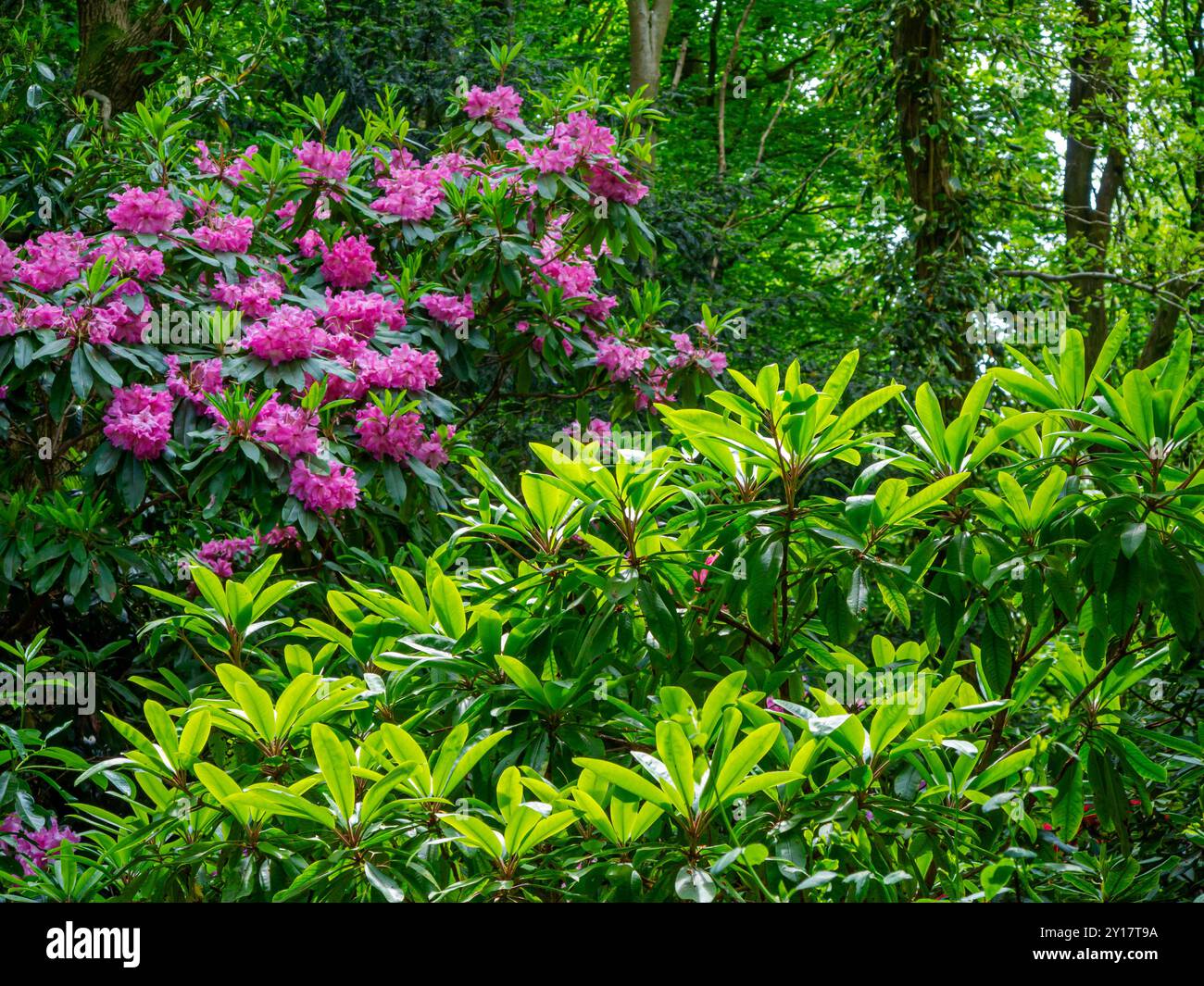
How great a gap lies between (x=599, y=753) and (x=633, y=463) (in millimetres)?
428

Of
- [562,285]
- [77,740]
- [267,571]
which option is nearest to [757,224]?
[562,285]

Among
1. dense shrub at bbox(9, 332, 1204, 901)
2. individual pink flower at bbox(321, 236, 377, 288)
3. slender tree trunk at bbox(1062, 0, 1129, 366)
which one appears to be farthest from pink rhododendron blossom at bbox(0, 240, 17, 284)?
slender tree trunk at bbox(1062, 0, 1129, 366)

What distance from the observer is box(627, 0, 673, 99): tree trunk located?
8.93m

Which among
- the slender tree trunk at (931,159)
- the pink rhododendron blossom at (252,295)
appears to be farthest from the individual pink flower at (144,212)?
the slender tree trunk at (931,159)

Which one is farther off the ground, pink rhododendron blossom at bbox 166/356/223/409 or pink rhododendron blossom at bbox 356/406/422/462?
pink rhododendron blossom at bbox 166/356/223/409

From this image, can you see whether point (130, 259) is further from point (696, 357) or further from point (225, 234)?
point (696, 357)

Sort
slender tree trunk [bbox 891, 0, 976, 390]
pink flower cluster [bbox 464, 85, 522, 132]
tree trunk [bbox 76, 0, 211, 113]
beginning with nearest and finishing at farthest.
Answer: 1. pink flower cluster [bbox 464, 85, 522, 132]
2. tree trunk [bbox 76, 0, 211, 113]
3. slender tree trunk [bbox 891, 0, 976, 390]

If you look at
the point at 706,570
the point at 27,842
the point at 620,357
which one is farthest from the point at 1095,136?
the point at 27,842

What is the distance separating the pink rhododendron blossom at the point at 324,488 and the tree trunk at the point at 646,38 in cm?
639

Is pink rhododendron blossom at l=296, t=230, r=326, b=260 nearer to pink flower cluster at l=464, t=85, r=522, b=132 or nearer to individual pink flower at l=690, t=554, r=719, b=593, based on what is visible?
pink flower cluster at l=464, t=85, r=522, b=132

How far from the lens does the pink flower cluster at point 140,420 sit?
10.9ft

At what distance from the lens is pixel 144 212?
12.2ft

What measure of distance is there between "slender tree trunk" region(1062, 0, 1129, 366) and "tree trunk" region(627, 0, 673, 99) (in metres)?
2.96
